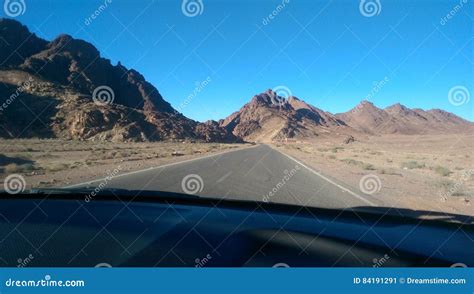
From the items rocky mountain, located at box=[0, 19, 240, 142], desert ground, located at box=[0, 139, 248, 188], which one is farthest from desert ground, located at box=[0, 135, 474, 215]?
rocky mountain, located at box=[0, 19, 240, 142]

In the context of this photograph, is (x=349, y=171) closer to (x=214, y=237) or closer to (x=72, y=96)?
(x=214, y=237)

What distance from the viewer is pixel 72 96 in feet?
319

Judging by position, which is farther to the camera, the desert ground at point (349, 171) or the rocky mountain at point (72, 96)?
the rocky mountain at point (72, 96)

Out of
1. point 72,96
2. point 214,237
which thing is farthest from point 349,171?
point 72,96

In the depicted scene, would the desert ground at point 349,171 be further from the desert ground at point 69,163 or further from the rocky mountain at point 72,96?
the rocky mountain at point 72,96

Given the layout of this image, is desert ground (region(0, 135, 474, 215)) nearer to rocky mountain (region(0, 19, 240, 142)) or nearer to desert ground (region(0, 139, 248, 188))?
desert ground (region(0, 139, 248, 188))

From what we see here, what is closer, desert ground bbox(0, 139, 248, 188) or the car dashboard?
the car dashboard

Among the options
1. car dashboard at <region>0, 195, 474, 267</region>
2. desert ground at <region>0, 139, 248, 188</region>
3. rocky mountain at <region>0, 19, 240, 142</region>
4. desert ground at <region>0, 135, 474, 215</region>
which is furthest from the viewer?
rocky mountain at <region>0, 19, 240, 142</region>

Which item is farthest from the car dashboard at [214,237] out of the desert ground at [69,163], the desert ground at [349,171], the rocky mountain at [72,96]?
the rocky mountain at [72,96]

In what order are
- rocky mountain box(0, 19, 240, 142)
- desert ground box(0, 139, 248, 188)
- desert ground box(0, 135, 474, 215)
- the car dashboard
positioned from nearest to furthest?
the car dashboard → desert ground box(0, 135, 474, 215) → desert ground box(0, 139, 248, 188) → rocky mountain box(0, 19, 240, 142)

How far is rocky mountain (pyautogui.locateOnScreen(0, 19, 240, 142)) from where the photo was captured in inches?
3108

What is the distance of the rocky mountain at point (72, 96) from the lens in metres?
78.9

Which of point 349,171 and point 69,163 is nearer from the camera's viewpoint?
point 349,171
